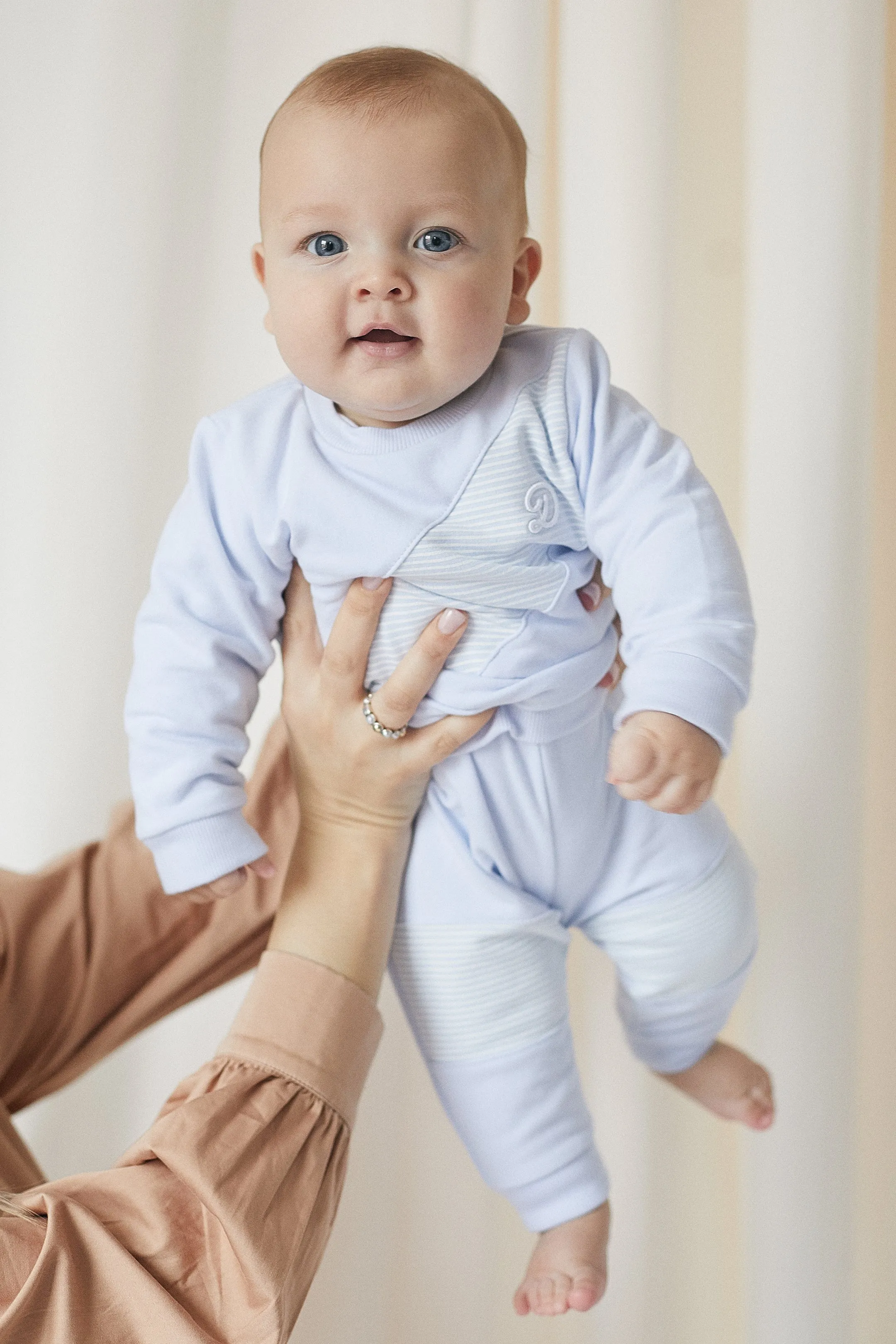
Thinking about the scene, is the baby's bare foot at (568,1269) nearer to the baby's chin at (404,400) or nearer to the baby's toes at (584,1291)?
the baby's toes at (584,1291)

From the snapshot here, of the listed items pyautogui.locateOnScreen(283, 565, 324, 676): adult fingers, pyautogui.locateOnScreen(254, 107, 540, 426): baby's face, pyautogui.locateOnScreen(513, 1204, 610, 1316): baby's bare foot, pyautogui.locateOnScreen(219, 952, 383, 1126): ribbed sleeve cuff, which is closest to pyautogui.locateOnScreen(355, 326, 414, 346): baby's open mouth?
pyautogui.locateOnScreen(254, 107, 540, 426): baby's face

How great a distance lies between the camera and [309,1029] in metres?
0.88

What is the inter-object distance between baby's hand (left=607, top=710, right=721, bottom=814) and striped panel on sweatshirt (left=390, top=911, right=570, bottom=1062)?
25cm

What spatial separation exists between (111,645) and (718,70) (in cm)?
104

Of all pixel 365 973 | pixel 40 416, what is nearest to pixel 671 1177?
pixel 365 973

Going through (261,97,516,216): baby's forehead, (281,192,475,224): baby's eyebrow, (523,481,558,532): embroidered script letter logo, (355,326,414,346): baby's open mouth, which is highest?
(261,97,516,216): baby's forehead

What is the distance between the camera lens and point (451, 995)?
952 mm

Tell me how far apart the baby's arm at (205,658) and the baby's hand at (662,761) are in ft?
0.98

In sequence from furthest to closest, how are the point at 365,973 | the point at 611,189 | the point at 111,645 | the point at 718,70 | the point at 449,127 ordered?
the point at 111,645
the point at 718,70
the point at 611,189
the point at 365,973
the point at 449,127

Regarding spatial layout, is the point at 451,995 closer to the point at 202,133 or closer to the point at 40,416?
the point at 40,416

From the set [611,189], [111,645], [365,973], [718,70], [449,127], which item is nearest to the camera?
[449,127]

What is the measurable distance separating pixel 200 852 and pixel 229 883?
0.03 metres

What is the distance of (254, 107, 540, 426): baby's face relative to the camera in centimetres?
77

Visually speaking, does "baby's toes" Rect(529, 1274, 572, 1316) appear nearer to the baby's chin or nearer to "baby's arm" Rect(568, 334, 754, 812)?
"baby's arm" Rect(568, 334, 754, 812)
